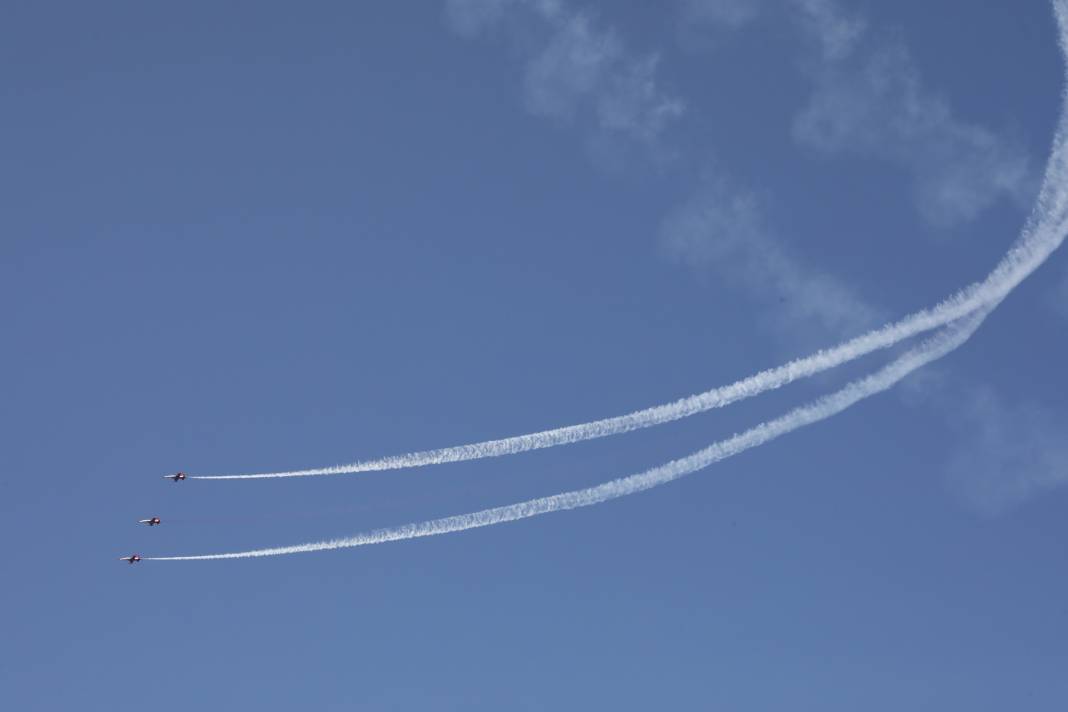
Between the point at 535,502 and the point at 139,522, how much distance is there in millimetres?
33386

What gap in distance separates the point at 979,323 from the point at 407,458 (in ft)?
99.1

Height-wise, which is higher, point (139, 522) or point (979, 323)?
point (139, 522)

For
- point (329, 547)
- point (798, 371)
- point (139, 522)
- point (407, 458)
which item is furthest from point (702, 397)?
point (139, 522)

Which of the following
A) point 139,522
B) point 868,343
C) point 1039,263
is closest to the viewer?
point 1039,263

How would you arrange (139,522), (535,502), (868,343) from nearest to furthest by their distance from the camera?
(868,343), (535,502), (139,522)

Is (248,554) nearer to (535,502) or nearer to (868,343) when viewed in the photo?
(535,502)

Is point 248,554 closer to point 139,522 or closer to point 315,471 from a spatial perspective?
point 315,471

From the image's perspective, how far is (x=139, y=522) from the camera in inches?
4409

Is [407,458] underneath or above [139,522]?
underneath

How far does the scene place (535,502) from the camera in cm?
8994

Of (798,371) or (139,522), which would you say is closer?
(798,371)

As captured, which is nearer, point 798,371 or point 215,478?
point 798,371

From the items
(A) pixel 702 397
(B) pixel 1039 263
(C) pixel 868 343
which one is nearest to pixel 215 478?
(A) pixel 702 397

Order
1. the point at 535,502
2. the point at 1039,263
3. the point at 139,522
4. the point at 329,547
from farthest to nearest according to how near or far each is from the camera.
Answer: the point at 139,522 < the point at 329,547 < the point at 535,502 < the point at 1039,263
